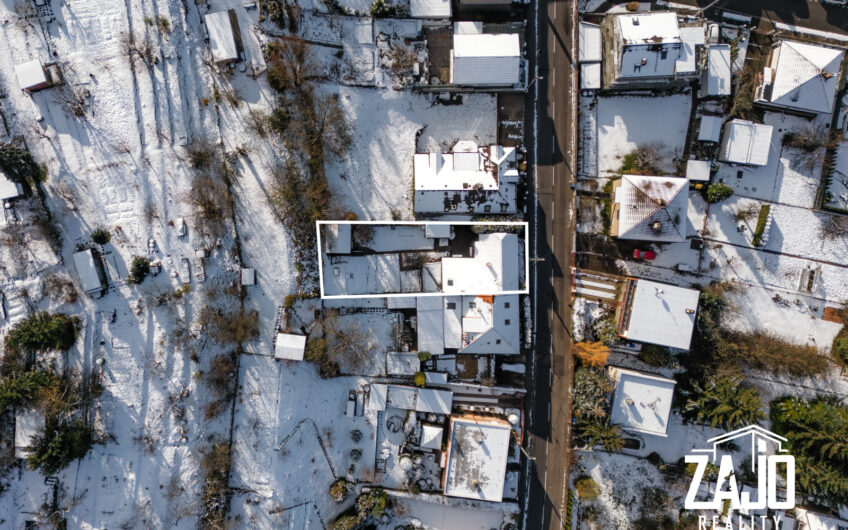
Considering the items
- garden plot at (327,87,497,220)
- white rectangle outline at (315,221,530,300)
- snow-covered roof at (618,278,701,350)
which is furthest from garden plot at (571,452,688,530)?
garden plot at (327,87,497,220)

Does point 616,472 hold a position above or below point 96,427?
below

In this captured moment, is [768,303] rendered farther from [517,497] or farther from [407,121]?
[407,121]

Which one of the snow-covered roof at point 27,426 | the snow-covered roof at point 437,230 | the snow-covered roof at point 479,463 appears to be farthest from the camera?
the snow-covered roof at point 437,230

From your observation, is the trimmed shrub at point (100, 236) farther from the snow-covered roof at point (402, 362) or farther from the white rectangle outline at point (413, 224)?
the snow-covered roof at point (402, 362)

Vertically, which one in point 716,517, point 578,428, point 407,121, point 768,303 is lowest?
point 716,517

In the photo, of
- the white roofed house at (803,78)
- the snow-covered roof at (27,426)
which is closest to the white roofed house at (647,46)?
the white roofed house at (803,78)

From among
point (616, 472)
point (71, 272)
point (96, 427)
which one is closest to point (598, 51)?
point (616, 472)
